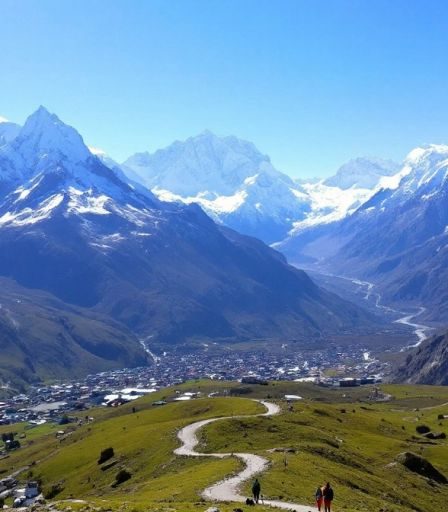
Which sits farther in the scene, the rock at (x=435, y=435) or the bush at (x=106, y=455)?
the rock at (x=435, y=435)

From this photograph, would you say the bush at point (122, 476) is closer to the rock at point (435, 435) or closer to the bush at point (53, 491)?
the bush at point (53, 491)

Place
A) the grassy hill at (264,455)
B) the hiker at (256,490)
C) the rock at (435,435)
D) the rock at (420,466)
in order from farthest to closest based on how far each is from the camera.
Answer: the rock at (435,435) → the rock at (420,466) → the grassy hill at (264,455) → the hiker at (256,490)

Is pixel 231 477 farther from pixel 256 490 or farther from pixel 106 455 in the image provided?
pixel 106 455

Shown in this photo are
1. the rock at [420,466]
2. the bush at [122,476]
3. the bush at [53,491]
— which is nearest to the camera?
the bush at [122,476]

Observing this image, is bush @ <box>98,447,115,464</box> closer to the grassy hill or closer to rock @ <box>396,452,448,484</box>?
the grassy hill

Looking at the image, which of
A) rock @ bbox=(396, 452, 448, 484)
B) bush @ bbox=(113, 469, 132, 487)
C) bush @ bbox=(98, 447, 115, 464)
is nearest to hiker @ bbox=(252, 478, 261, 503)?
bush @ bbox=(113, 469, 132, 487)

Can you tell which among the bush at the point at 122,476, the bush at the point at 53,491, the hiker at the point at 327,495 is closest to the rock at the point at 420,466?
the bush at the point at 122,476
